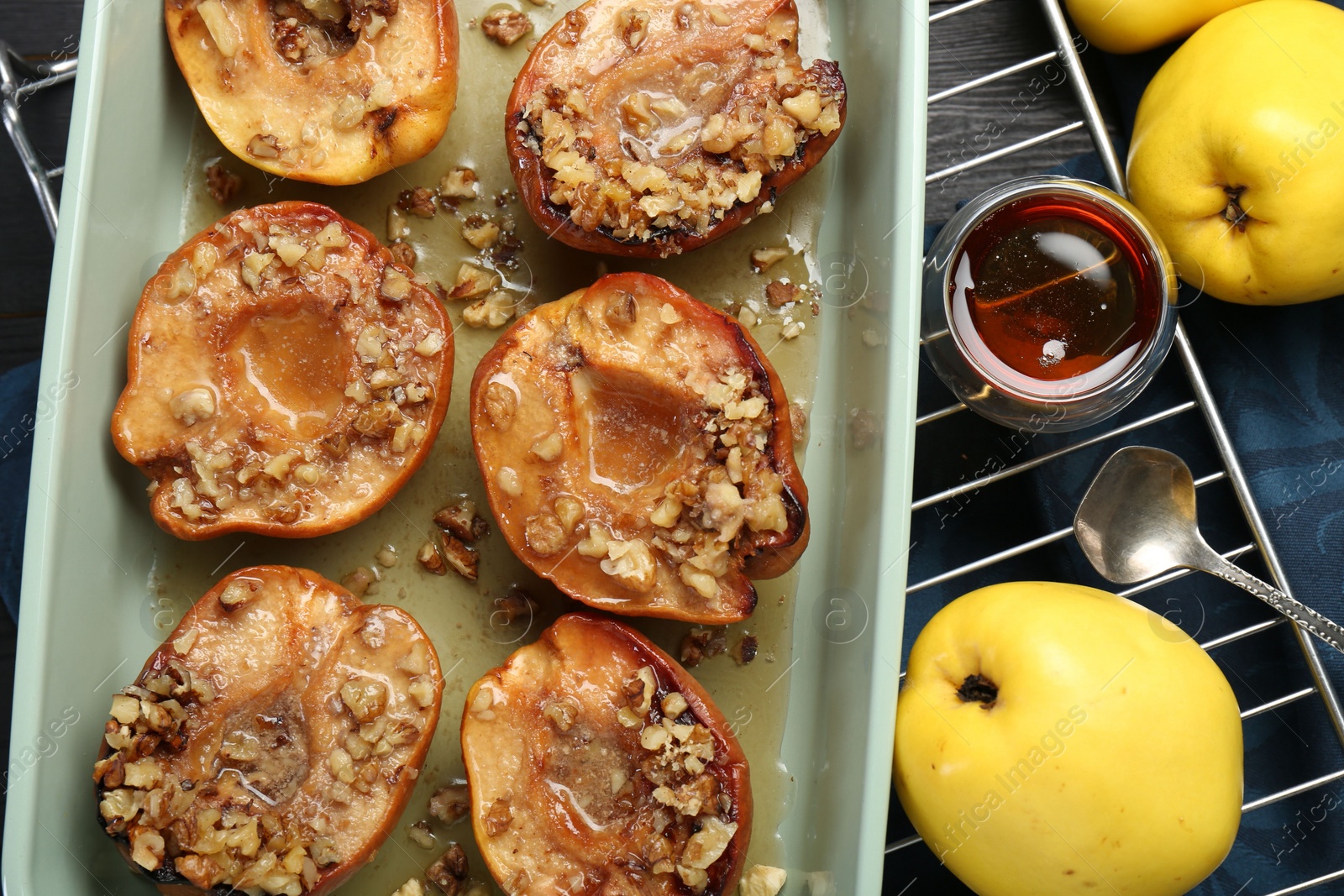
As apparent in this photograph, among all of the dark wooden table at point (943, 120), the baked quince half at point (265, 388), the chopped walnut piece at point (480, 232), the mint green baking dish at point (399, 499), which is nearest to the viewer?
the mint green baking dish at point (399, 499)

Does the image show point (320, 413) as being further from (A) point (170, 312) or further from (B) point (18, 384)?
(B) point (18, 384)

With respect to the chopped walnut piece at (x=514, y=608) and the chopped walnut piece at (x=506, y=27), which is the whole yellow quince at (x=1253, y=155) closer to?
the chopped walnut piece at (x=506, y=27)

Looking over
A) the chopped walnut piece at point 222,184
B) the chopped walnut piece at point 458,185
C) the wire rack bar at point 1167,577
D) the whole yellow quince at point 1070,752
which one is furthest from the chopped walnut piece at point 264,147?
the wire rack bar at point 1167,577

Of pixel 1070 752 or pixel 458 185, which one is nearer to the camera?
pixel 1070 752

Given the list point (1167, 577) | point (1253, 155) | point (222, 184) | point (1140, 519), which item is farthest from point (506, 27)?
point (1167, 577)

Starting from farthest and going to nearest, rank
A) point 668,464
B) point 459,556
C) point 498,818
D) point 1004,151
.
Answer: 1. point 1004,151
2. point 459,556
3. point 668,464
4. point 498,818

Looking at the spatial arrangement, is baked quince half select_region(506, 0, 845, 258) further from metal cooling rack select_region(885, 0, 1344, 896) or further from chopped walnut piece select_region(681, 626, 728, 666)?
chopped walnut piece select_region(681, 626, 728, 666)

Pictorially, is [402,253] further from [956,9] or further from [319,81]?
[956,9]

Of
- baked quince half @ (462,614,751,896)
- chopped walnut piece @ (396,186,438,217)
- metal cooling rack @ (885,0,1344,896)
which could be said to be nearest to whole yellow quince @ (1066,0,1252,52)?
metal cooling rack @ (885,0,1344,896)
